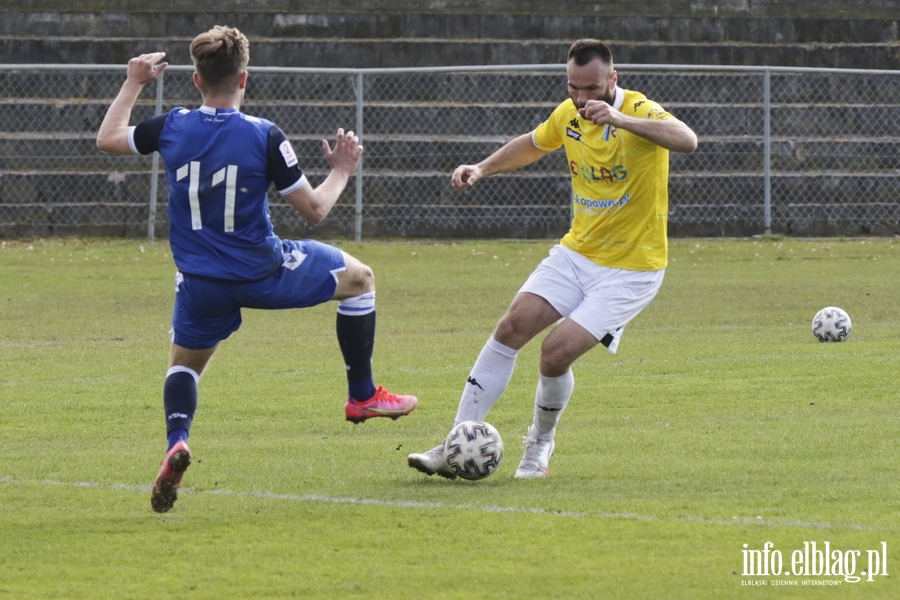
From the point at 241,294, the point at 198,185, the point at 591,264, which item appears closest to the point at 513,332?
the point at 591,264

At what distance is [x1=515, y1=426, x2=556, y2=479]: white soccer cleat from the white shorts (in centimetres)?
55

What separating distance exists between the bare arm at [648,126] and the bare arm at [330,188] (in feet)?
3.44

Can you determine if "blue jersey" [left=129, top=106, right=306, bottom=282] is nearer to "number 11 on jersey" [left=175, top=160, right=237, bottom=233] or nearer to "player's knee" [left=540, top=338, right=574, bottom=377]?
"number 11 on jersey" [left=175, top=160, right=237, bottom=233]

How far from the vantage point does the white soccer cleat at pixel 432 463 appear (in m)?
6.52

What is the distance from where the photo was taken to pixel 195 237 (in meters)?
5.91

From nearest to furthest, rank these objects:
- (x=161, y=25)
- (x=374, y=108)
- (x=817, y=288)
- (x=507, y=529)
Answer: (x=507, y=529) → (x=817, y=288) → (x=374, y=108) → (x=161, y=25)

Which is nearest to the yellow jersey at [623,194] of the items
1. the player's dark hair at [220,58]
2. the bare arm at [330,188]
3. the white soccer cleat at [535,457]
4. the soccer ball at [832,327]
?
the white soccer cleat at [535,457]

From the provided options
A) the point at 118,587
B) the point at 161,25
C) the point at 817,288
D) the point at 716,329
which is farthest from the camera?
the point at 161,25

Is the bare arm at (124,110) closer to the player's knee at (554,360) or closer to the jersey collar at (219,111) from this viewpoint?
the jersey collar at (219,111)

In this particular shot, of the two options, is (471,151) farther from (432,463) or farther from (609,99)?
(432,463)

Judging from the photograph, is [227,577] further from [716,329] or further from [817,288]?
[817,288]

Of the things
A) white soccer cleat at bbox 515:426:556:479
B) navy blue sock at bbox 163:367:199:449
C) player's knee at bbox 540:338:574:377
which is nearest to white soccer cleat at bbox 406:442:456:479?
white soccer cleat at bbox 515:426:556:479

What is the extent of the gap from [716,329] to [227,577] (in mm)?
8407

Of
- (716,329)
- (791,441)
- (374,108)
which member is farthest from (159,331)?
(374,108)
